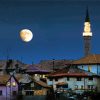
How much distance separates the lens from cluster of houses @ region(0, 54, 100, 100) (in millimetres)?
91262

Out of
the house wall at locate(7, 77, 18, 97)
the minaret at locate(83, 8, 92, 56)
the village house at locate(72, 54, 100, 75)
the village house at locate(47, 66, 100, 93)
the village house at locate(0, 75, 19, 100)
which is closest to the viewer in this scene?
the village house at locate(0, 75, 19, 100)

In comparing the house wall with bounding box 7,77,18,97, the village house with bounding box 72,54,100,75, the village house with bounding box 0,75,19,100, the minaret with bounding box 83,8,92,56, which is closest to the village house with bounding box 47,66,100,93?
the village house with bounding box 72,54,100,75

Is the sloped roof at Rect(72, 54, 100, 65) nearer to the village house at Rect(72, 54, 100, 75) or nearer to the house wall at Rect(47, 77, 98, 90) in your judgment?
the village house at Rect(72, 54, 100, 75)

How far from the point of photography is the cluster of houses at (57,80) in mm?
91262

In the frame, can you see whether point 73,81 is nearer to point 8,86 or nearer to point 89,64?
point 89,64

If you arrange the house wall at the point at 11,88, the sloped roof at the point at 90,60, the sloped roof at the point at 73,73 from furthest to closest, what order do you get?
the sloped roof at the point at 90,60, the sloped roof at the point at 73,73, the house wall at the point at 11,88

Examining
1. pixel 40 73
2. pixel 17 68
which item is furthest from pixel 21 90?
pixel 17 68

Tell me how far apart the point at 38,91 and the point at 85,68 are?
18.0m

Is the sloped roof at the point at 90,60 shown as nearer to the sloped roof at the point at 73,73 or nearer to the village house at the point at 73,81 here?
the sloped roof at the point at 73,73

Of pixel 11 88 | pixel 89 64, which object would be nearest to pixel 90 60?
pixel 89 64

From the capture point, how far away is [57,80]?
9812cm

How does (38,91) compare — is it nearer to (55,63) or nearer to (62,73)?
(62,73)

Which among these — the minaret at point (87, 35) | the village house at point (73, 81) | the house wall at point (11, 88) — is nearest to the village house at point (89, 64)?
the village house at point (73, 81)

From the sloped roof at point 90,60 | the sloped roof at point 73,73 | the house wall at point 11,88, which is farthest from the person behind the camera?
the sloped roof at point 90,60
